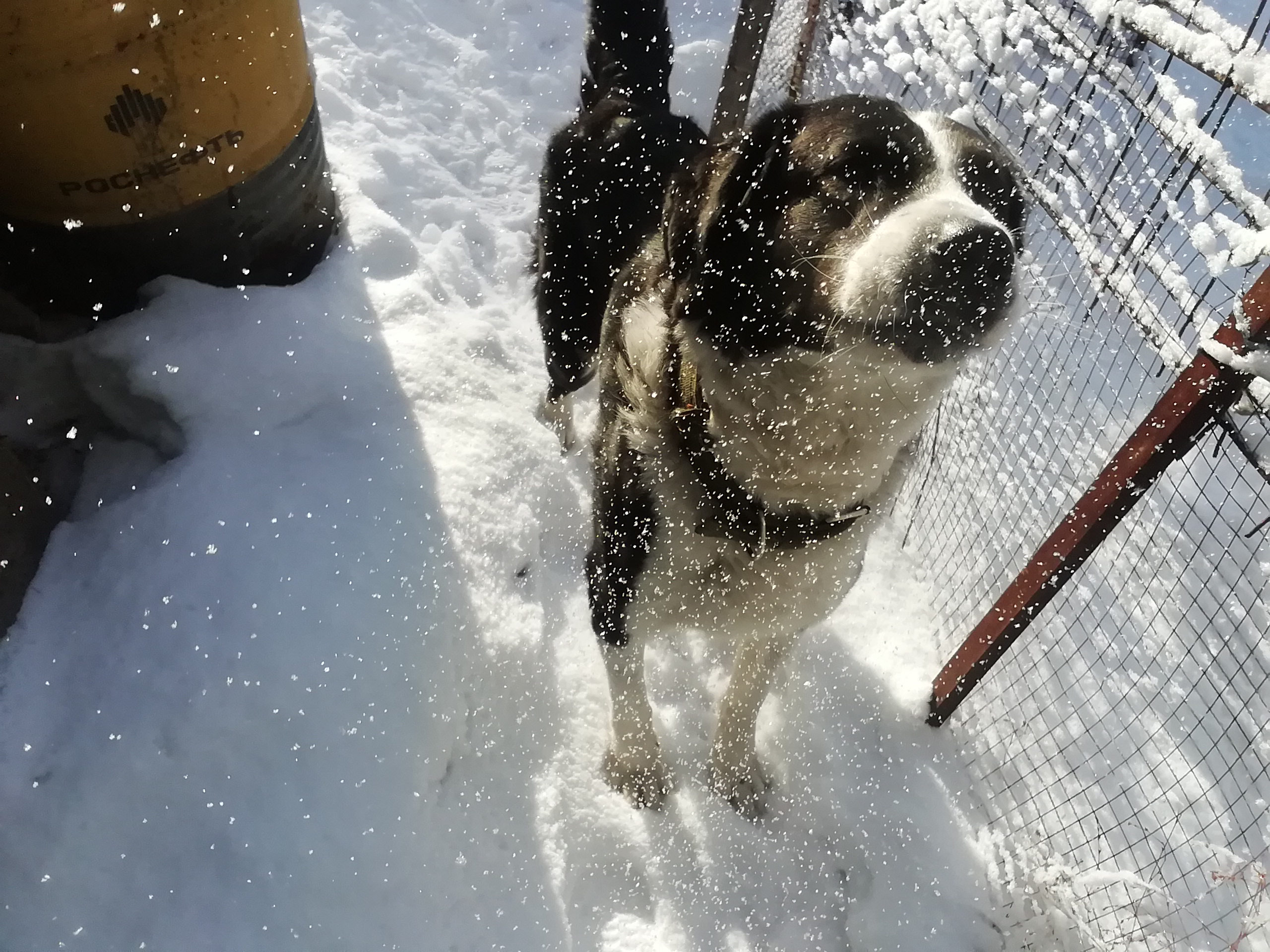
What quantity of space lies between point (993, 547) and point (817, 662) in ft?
2.47

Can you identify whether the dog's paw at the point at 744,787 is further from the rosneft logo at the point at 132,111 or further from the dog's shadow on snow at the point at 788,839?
the rosneft logo at the point at 132,111

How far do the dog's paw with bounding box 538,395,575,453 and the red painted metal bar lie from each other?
1526 millimetres

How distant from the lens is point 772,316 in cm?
150

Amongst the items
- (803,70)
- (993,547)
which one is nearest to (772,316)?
(993,547)

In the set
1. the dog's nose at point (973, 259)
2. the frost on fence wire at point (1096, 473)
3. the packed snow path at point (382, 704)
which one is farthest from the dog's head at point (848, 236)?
the packed snow path at point (382, 704)

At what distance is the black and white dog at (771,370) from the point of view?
1405 mm

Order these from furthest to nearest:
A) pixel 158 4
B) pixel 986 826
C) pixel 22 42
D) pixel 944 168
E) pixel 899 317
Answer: pixel 986 826 → pixel 158 4 → pixel 22 42 → pixel 944 168 → pixel 899 317

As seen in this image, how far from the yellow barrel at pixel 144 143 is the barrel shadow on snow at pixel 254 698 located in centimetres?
20

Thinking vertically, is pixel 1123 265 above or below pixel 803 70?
above

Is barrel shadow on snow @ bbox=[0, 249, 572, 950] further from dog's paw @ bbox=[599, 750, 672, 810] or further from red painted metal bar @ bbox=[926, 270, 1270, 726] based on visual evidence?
red painted metal bar @ bbox=[926, 270, 1270, 726]

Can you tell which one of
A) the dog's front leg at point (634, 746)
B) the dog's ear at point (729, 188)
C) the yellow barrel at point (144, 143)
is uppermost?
the dog's ear at point (729, 188)

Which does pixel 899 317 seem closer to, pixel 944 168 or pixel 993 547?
pixel 944 168

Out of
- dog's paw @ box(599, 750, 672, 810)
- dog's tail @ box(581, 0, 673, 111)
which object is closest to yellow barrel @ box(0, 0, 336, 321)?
dog's tail @ box(581, 0, 673, 111)

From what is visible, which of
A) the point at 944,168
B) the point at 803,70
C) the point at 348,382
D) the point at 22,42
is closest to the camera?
the point at 944,168
